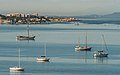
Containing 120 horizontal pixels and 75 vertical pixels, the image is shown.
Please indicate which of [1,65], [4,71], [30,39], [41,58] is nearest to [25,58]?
[41,58]

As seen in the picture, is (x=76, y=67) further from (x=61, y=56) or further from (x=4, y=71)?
(x=61, y=56)

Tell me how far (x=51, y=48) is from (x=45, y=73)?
1584 inches

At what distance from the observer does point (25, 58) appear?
3206 inches

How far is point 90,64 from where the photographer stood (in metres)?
74.1

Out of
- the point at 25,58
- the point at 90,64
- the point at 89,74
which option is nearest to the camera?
the point at 89,74

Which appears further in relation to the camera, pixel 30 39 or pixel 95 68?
pixel 30 39

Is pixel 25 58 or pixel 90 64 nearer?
pixel 90 64

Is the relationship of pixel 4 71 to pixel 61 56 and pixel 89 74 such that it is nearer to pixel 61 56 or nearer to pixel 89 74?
pixel 89 74

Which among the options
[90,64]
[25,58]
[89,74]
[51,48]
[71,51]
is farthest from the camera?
[51,48]

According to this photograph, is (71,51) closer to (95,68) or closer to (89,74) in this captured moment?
(95,68)

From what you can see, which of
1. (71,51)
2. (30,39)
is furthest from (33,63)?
(30,39)

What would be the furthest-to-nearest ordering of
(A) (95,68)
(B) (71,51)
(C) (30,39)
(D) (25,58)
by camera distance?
(C) (30,39) → (B) (71,51) → (D) (25,58) → (A) (95,68)

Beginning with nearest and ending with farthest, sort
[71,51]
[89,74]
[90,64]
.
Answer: [89,74] → [90,64] → [71,51]

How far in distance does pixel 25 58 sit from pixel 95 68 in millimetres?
14740
